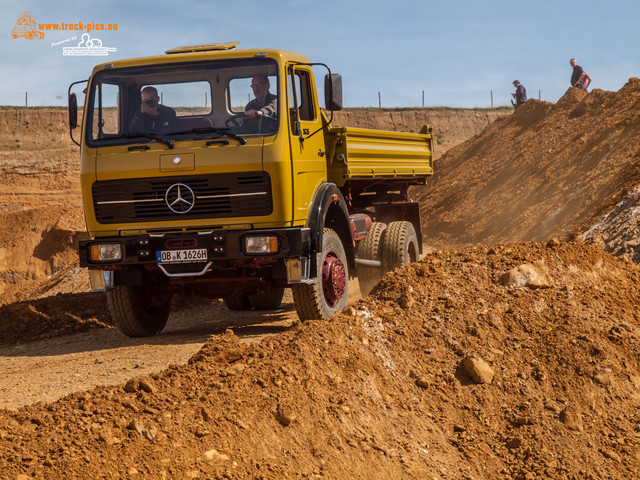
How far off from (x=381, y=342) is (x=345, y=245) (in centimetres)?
275

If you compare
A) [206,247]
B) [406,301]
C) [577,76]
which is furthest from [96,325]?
[577,76]

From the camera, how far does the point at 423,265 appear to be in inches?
309

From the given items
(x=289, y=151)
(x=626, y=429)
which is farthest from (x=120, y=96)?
(x=626, y=429)

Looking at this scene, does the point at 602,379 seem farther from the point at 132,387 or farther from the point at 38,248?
the point at 38,248

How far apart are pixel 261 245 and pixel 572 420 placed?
345cm

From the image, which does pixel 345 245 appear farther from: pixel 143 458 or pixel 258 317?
pixel 143 458

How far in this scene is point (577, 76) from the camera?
2317cm

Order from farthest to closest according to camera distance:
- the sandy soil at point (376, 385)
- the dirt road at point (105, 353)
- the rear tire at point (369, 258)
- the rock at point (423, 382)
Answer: the rear tire at point (369, 258) → the dirt road at point (105, 353) → the rock at point (423, 382) → the sandy soil at point (376, 385)

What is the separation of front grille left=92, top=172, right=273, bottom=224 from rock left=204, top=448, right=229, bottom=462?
3.23 metres

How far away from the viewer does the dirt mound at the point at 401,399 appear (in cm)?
476

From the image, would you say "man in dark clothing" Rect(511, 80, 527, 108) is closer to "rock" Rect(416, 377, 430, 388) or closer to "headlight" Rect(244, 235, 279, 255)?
"headlight" Rect(244, 235, 279, 255)

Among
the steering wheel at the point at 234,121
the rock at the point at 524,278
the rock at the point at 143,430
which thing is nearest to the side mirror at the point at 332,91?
the steering wheel at the point at 234,121

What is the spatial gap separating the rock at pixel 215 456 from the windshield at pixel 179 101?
3.78 m

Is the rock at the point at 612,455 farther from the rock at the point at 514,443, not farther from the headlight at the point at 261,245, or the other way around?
the headlight at the point at 261,245
